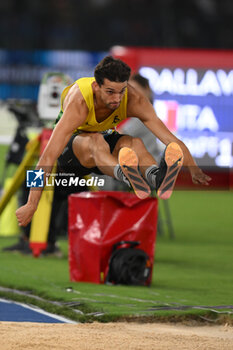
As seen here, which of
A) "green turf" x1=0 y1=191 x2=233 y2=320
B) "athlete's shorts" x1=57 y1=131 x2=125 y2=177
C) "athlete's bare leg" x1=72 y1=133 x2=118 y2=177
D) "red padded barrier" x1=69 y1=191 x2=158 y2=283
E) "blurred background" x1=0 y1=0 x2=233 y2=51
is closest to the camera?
"athlete's bare leg" x1=72 y1=133 x2=118 y2=177

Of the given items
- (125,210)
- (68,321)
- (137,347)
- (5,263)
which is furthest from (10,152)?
(137,347)

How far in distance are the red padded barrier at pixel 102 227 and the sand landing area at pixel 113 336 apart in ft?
4.37

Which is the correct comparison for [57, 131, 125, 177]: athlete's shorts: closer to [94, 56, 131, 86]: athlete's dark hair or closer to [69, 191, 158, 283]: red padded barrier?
[94, 56, 131, 86]: athlete's dark hair

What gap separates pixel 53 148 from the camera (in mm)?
4465

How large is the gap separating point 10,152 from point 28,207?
5.83 metres

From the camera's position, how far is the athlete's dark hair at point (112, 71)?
15.0 ft

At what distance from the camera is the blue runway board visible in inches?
202

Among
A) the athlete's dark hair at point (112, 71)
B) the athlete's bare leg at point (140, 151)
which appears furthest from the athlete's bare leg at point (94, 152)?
the athlete's dark hair at point (112, 71)

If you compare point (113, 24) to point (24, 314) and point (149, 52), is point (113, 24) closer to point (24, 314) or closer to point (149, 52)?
point (149, 52)

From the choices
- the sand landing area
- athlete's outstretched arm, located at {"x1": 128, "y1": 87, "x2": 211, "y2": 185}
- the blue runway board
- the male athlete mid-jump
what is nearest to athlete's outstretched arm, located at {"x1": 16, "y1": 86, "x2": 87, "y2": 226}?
the male athlete mid-jump

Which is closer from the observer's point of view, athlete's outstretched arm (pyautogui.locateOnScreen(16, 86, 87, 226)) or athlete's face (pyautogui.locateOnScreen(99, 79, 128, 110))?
athlete's outstretched arm (pyautogui.locateOnScreen(16, 86, 87, 226))

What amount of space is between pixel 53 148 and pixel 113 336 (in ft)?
3.78

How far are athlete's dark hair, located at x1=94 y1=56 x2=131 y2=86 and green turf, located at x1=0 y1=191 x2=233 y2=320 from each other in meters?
1.58

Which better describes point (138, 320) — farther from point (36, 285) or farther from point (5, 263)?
point (5, 263)
